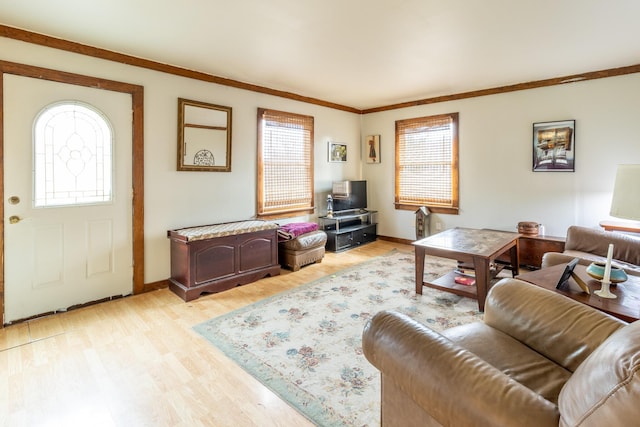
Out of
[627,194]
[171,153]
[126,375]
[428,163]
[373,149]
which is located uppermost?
[373,149]

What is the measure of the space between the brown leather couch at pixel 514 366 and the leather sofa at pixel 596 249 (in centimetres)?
143

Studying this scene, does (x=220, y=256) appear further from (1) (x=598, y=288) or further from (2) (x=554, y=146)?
(2) (x=554, y=146)

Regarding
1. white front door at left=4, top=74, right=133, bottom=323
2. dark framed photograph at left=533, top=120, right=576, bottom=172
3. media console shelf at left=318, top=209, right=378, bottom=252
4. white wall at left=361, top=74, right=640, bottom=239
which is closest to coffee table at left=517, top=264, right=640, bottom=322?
white wall at left=361, top=74, right=640, bottom=239

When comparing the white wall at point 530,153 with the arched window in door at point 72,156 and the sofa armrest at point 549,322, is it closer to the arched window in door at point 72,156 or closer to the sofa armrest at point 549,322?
the sofa armrest at point 549,322

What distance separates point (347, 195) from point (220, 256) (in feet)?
8.93

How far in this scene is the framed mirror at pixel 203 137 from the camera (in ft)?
12.7

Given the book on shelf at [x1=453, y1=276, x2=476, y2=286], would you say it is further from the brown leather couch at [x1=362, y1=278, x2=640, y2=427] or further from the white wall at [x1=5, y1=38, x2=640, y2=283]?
the white wall at [x1=5, y1=38, x2=640, y2=283]

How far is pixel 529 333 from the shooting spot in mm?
1624

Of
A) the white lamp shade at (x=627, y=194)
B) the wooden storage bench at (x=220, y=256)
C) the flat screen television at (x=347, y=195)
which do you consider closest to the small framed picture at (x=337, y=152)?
the flat screen television at (x=347, y=195)

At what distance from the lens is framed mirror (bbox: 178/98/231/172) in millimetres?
3864

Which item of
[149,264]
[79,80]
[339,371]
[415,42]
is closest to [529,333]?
[339,371]

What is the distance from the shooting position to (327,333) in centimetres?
271

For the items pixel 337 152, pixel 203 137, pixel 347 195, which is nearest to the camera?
pixel 203 137

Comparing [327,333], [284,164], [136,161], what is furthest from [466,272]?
[136,161]
